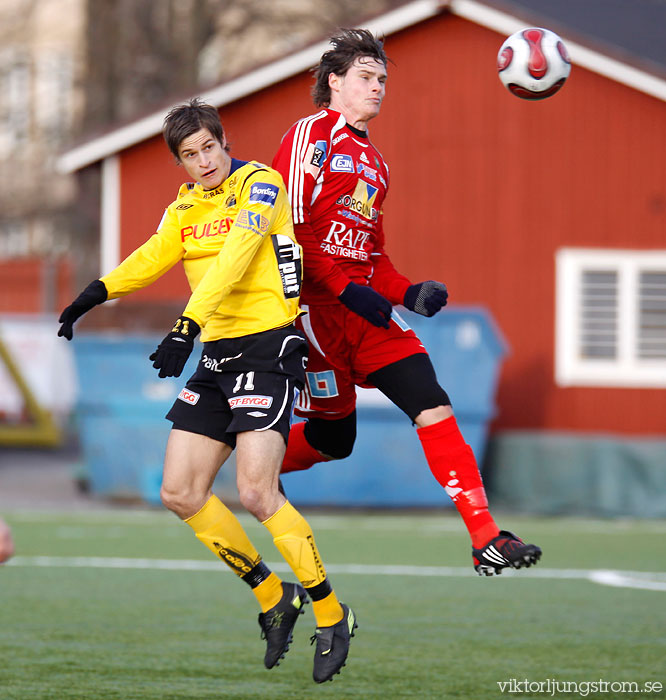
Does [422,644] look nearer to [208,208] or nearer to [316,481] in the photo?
[208,208]

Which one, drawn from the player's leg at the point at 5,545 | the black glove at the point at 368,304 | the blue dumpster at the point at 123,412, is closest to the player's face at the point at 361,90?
the black glove at the point at 368,304

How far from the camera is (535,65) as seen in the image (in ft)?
22.3

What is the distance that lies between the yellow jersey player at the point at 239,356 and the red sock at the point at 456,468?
63 cm

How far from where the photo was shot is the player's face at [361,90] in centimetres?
618

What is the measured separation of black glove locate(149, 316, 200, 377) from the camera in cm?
555

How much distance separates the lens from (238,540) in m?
6.14

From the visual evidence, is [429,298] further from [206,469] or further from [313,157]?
[206,469]

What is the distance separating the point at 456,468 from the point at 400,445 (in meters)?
9.51

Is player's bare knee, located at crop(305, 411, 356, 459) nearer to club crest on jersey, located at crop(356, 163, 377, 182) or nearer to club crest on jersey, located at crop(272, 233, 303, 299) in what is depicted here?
club crest on jersey, located at crop(272, 233, 303, 299)

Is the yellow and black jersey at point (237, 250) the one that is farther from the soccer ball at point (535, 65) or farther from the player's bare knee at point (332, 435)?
the soccer ball at point (535, 65)

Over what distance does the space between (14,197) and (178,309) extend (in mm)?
12882

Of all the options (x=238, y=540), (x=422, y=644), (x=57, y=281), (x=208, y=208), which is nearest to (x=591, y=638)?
(x=422, y=644)

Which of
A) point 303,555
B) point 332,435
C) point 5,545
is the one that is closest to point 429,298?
point 332,435

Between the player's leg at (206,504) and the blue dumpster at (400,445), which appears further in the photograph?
the blue dumpster at (400,445)
